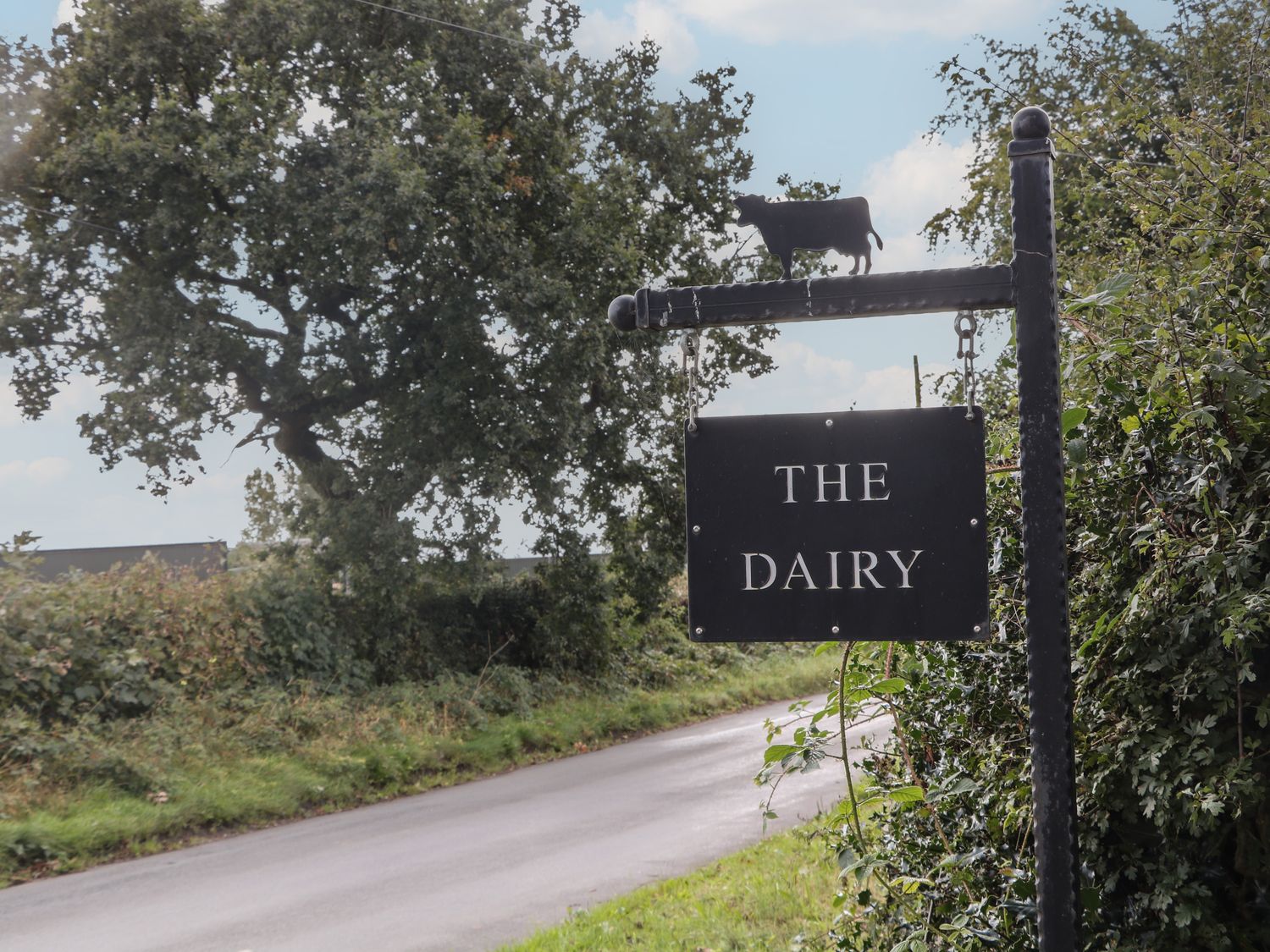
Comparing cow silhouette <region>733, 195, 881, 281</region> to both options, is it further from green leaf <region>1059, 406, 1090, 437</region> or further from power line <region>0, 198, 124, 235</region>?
power line <region>0, 198, 124, 235</region>

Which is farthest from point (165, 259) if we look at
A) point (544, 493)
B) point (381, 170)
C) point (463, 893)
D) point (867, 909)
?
point (867, 909)

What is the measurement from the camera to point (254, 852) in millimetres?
8859

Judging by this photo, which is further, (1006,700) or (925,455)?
(1006,700)

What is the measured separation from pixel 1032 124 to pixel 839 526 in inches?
32.7

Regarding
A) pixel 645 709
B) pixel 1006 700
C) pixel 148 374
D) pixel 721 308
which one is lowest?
pixel 645 709

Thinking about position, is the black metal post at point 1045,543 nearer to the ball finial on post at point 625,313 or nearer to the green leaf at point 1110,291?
the green leaf at point 1110,291

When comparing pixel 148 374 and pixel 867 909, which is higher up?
pixel 148 374

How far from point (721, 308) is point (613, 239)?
13084 mm

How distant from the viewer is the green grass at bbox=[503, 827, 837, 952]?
5.20 metres

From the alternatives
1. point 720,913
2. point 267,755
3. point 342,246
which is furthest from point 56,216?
point 720,913

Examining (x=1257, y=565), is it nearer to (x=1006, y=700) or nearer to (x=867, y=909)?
(x=1006, y=700)

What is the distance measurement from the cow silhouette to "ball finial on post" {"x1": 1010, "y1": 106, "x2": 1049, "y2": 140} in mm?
Answer: 437

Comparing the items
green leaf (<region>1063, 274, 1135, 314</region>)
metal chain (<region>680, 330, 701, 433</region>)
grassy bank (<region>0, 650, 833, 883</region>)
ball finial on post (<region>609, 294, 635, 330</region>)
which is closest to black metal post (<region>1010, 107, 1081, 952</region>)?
→ green leaf (<region>1063, 274, 1135, 314</region>)

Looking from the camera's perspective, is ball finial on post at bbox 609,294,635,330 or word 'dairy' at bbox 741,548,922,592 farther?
ball finial on post at bbox 609,294,635,330
